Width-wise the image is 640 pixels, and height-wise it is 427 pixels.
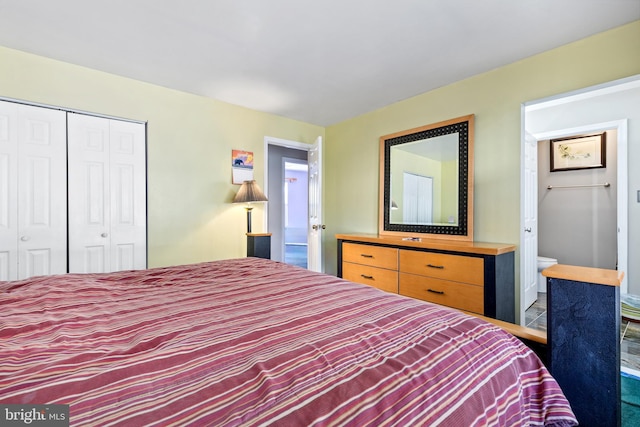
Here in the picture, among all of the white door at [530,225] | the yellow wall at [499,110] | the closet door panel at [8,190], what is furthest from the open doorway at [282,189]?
the white door at [530,225]

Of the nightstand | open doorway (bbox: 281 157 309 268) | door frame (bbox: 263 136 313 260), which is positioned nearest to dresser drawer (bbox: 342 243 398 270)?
the nightstand

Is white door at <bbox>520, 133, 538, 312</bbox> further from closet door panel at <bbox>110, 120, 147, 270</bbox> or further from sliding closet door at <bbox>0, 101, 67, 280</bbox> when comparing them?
sliding closet door at <bbox>0, 101, 67, 280</bbox>

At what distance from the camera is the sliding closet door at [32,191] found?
7.80 feet

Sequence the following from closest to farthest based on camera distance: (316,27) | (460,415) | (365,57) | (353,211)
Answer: (460,415) → (316,27) → (365,57) → (353,211)

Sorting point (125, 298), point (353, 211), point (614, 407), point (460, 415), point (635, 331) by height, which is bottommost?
point (635, 331)

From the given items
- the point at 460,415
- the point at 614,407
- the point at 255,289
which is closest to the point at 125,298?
the point at 255,289

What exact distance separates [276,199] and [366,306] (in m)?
4.35

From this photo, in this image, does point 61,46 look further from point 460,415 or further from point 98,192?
point 460,415

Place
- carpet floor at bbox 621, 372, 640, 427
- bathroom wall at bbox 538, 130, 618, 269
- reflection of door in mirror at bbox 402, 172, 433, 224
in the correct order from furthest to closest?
bathroom wall at bbox 538, 130, 618, 269 → reflection of door in mirror at bbox 402, 172, 433, 224 → carpet floor at bbox 621, 372, 640, 427

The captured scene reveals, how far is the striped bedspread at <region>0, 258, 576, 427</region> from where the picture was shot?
1.82ft

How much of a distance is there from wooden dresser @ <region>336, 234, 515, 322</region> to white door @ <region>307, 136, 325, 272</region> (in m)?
0.66

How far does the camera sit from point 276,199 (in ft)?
17.5

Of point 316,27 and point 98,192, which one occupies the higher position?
point 316,27

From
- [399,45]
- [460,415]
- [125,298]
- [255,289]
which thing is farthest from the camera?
[399,45]
